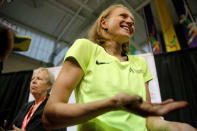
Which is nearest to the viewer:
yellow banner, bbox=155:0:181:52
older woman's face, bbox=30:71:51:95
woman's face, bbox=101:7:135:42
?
woman's face, bbox=101:7:135:42

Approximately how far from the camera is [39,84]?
5.43 feet

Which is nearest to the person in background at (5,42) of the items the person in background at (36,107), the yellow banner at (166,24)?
the person in background at (36,107)

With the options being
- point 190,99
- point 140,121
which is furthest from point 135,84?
point 190,99

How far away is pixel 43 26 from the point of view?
15.6 feet

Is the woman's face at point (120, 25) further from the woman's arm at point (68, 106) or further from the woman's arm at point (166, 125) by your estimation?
the woman's arm at point (166, 125)

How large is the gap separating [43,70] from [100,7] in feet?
7.17

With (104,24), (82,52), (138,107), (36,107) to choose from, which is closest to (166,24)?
(104,24)

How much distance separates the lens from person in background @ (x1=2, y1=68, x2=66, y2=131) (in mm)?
1239

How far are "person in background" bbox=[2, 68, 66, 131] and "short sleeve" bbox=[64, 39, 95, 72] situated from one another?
92cm

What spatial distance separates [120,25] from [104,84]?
0.42 metres

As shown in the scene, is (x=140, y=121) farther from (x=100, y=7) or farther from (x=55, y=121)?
(x=100, y=7)

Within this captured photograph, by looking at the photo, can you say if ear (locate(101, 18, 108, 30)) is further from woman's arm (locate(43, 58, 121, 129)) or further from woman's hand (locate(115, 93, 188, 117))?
woman's hand (locate(115, 93, 188, 117))

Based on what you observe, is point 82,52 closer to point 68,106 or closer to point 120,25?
point 68,106

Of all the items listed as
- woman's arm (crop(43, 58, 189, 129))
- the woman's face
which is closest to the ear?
the woman's face
